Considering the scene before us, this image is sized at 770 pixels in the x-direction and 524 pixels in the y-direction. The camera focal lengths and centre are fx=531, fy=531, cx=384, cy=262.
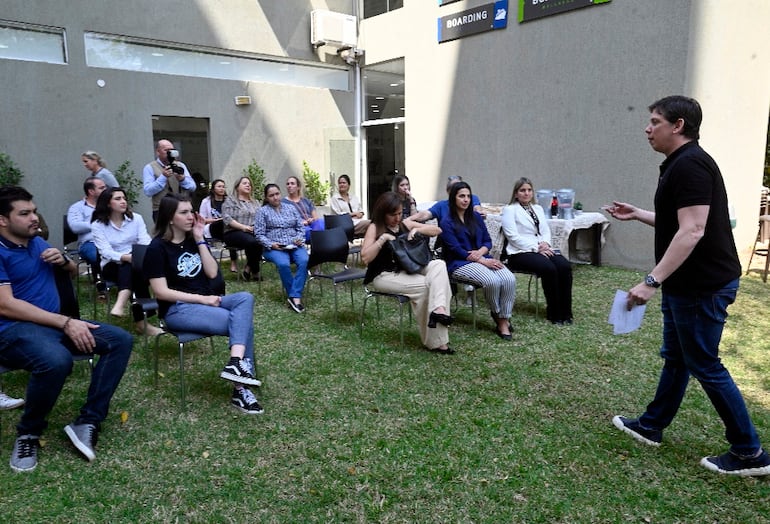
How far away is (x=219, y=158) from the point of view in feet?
29.7

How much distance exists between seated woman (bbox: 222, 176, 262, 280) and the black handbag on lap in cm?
281

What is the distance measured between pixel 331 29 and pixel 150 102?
3.72m

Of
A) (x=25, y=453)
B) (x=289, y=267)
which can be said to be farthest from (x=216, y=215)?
(x=25, y=453)

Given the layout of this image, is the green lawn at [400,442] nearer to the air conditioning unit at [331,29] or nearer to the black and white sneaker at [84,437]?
the black and white sneaker at [84,437]

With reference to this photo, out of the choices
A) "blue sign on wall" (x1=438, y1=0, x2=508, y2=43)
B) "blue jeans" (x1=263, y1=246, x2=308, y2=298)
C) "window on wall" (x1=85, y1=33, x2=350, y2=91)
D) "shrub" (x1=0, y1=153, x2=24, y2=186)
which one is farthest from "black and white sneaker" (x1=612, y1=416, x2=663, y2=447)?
"window on wall" (x1=85, y1=33, x2=350, y2=91)

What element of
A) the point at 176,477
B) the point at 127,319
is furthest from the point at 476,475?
the point at 127,319

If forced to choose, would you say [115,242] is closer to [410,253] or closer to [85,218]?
[85,218]

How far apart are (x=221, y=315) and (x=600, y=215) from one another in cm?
582

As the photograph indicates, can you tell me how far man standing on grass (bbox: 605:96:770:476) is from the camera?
Answer: 2.22 meters

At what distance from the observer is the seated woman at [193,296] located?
3123mm

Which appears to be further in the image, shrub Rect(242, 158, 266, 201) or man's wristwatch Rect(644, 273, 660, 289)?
shrub Rect(242, 158, 266, 201)

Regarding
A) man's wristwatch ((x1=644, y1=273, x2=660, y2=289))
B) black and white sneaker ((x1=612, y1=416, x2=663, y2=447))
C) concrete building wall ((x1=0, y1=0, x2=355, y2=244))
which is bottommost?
black and white sneaker ((x1=612, y1=416, x2=663, y2=447))

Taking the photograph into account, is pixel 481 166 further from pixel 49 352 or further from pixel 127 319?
pixel 49 352

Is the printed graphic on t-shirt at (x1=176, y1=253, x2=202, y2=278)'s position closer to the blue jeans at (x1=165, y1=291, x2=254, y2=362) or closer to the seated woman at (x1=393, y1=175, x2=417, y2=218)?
the blue jeans at (x1=165, y1=291, x2=254, y2=362)
